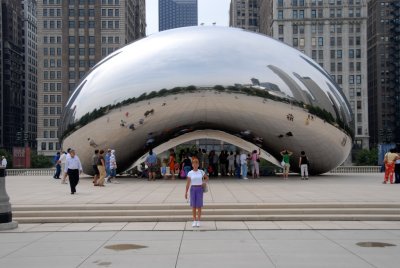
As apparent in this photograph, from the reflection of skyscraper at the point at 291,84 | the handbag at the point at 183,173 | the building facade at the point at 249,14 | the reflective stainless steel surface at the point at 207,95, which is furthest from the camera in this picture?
the building facade at the point at 249,14

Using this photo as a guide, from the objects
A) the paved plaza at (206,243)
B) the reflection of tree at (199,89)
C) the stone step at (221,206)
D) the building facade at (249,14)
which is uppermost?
the building facade at (249,14)

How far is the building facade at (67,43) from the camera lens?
9875cm

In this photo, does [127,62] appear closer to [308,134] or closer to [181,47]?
[181,47]

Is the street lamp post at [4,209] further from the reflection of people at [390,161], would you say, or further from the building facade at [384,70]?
the building facade at [384,70]

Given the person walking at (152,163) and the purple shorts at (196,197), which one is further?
the person walking at (152,163)

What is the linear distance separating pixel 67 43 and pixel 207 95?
85417mm

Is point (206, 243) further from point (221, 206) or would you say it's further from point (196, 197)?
point (221, 206)

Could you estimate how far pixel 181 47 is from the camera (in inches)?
763

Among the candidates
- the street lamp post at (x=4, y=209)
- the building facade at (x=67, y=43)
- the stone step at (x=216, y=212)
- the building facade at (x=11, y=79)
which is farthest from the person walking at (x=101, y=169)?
the building facade at (x=11, y=79)

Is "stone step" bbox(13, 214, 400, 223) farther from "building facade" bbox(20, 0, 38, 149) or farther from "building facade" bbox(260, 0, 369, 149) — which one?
"building facade" bbox(20, 0, 38, 149)

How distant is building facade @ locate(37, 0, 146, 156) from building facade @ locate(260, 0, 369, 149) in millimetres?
31052

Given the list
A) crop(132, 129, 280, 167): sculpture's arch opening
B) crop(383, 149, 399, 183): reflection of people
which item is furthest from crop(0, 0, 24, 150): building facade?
crop(383, 149, 399, 183): reflection of people

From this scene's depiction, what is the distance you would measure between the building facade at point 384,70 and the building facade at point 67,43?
57590 millimetres

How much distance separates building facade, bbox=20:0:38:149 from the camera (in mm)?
127075
